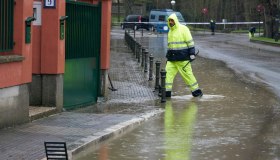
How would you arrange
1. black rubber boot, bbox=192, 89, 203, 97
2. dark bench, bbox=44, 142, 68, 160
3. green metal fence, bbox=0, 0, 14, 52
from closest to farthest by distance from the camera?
dark bench, bbox=44, 142, 68, 160 < green metal fence, bbox=0, 0, 14, 52 < black rubber boot, bbox=192, 89, 203, 97

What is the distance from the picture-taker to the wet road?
952 cm

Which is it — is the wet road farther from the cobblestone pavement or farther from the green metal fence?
the green metal fence

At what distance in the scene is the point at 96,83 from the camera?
15.6m

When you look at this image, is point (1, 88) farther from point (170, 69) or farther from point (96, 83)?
point (170, 69)

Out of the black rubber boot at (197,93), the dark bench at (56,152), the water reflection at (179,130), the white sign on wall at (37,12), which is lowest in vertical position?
the water reflection at (179,130)

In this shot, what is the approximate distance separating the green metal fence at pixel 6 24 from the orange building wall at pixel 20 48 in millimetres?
108

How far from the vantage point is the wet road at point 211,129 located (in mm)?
9523

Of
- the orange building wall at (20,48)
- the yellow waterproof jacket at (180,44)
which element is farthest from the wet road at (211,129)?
the orange building wall at (20,48)

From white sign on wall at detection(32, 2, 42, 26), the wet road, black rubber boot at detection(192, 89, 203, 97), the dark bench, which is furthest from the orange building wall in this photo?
black rubber boot at detection(192, 89, 203, 97)

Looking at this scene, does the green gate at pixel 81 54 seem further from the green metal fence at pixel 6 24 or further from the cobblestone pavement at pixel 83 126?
the green metal fence at pixel 6 24

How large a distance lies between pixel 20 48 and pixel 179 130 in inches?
120

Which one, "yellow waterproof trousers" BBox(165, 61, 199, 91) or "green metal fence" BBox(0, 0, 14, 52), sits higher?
"green metal fence" BBox(0, 0, 14, 52)

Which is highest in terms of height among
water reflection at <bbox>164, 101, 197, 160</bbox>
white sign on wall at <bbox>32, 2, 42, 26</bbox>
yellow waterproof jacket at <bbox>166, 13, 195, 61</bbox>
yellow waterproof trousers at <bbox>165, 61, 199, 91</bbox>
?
white sign on wall at <bbox>32, 2, 42, 26</bbox>

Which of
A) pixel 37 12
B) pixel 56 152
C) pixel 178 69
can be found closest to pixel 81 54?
pixel 37 12
